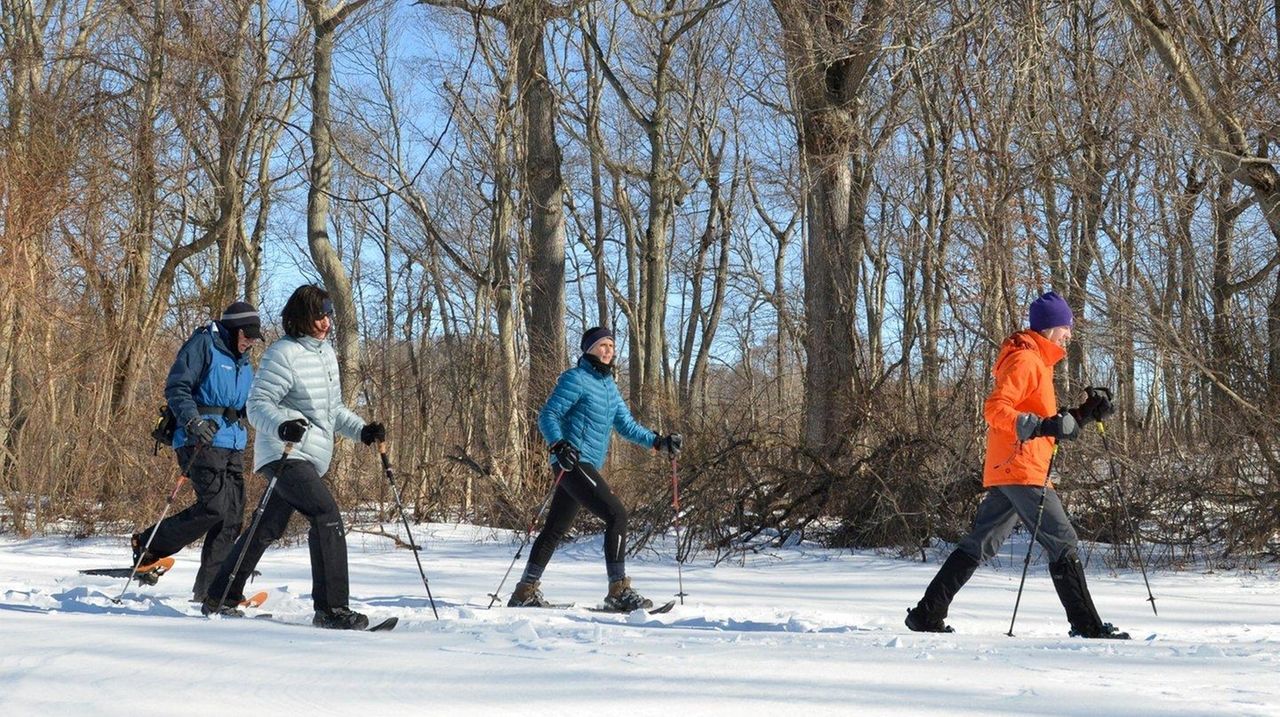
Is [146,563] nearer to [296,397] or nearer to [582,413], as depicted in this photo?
[296,397]

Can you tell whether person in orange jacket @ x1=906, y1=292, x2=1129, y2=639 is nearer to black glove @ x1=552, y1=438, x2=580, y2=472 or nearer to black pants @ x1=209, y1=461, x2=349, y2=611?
black glove @ x1=552, y1=438, x2=580, y2=472

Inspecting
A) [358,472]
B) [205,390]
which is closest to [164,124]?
[358,472]

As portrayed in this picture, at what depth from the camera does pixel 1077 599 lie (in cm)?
631

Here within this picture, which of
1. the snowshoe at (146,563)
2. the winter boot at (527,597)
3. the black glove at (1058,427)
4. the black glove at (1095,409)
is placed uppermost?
the black glove at (1095,409)

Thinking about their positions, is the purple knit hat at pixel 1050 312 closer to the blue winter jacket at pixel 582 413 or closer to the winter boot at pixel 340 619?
the blue winter jacket at pixel 582 413

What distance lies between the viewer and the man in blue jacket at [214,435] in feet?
24.4

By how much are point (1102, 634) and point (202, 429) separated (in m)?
4.74

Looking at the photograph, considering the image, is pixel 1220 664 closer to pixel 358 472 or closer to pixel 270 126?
pixel 358 472

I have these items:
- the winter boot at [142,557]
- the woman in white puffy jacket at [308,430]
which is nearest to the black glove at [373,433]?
the woman in white puffy jacket at [308,430]

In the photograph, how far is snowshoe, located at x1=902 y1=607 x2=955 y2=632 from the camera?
6449 mm

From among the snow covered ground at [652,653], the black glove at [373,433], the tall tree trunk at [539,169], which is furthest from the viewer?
the tall tree trunk at [539,169]

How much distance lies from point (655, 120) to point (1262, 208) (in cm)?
1081

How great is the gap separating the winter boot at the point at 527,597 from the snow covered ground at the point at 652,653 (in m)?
0.27

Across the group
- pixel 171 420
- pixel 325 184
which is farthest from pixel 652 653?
pixel 325 184
